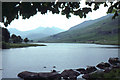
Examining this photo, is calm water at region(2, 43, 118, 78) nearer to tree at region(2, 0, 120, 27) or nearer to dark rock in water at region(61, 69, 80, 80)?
dark rock in water at region(61, 69, 80, 80)

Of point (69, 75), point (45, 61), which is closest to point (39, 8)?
point (69, 75)

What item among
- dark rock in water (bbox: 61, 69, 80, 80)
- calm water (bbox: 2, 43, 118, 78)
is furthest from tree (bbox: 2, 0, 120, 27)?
calm water (bbox: 2, 43, 118, 78)

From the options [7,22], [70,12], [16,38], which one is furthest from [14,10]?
[16,38]

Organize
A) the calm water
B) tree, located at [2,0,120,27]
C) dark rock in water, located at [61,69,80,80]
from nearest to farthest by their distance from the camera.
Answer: tree, located at [2,0,120,27], dark rock in water, located at [61,69,80,80], the calm water

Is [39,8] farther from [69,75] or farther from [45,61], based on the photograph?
[45,61]

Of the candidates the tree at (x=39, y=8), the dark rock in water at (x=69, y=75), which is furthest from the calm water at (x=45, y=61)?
the tree at (x=39, y=8)

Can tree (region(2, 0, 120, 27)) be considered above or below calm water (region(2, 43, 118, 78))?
above

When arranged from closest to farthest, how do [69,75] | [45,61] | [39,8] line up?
1. [39,8]
2. [69,75]
3. [45,61]

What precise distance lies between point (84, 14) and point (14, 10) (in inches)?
152

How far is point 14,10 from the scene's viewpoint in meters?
6.52

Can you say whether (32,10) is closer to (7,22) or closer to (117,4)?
(7,22)

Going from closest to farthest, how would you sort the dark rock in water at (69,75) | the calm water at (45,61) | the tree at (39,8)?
1. the tree at (39,8)
2. the dark rock in water at (69,75)
3. the calm water at (45,61)

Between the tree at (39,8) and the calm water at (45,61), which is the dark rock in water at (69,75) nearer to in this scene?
the calm water at (45,61)

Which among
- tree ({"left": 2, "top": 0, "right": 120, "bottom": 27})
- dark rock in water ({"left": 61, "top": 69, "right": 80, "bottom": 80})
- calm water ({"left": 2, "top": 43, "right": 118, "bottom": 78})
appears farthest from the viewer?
calm water ({"left": 2, "top": 43, "right": 118, "bottom": 78})
